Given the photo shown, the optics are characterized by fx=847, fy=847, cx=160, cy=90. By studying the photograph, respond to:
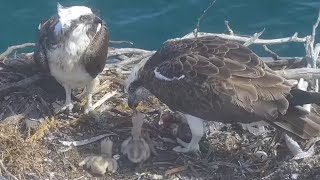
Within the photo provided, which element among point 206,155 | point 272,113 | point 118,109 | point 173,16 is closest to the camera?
point 272,113

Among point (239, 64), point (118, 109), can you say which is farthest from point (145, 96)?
point (239, 64)

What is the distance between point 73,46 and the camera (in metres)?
7.96

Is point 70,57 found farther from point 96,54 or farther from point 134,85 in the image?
point 134,85

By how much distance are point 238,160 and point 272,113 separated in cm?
68

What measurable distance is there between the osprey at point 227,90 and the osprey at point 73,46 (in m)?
0.65

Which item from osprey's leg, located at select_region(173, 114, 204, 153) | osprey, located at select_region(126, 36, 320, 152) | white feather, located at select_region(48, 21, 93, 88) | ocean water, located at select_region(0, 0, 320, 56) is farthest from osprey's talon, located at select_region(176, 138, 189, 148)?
ocean water, located at select_region(0, 0, 320, 56)

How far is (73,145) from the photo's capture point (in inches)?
313

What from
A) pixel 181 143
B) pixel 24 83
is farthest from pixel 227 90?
pixel 24 83

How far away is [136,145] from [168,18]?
4.97m

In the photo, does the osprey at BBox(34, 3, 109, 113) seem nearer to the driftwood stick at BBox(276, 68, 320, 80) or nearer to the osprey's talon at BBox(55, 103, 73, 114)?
the osprey's talon at BBox(55, 103, 73, 114)

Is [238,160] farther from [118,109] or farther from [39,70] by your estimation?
[39,70]

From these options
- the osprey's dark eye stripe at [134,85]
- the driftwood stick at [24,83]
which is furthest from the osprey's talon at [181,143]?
the driftwood stick at [24,83]

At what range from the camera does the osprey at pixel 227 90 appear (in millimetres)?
7305

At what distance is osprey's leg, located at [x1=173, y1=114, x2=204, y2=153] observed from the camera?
7.72 meters
